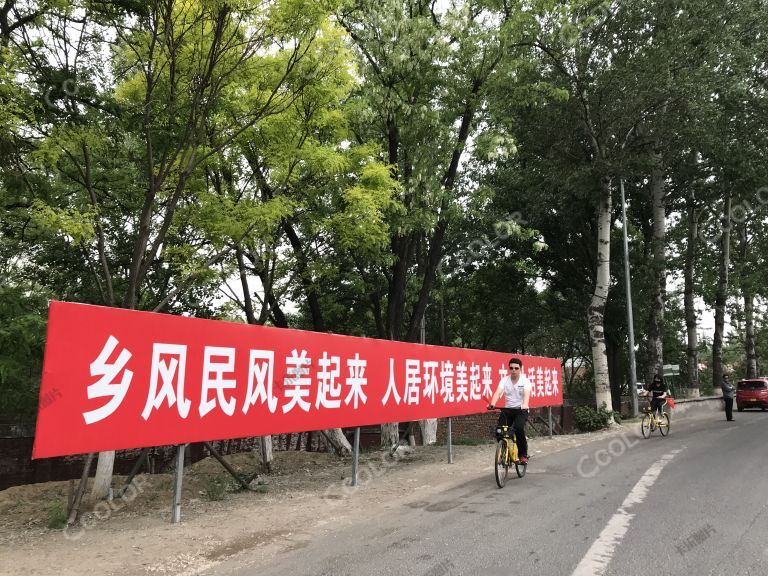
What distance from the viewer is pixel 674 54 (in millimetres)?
17438

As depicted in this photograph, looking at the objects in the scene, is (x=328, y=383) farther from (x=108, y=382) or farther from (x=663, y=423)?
(x=663, y=423)

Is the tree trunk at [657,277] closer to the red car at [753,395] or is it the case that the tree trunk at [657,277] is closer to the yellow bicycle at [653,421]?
the red car at [753,395]

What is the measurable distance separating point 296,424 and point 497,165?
19.5 metres

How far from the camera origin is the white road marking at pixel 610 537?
14.6 ft

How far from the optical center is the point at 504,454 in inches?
323

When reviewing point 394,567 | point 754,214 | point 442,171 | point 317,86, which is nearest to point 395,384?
point 394,567

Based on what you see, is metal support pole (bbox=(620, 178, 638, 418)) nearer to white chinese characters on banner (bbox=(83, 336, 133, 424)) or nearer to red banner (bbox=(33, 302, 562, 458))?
red banner (bbox=(33, 302, 562, 458))

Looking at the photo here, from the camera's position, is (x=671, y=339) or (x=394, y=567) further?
(x=671, y=339)

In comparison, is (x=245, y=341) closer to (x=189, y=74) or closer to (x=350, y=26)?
(x=189, y=74)

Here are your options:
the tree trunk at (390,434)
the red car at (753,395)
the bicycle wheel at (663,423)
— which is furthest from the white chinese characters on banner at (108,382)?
the red car at (753,395)

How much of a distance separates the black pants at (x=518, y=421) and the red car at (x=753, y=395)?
85.6ft

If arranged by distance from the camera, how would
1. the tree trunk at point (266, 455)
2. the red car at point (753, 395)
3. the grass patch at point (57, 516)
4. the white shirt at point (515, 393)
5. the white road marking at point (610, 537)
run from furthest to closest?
the red car at point (753, 395) < the tree trunk at point (266, 455) < the white shirt at point (515, 393) < the grass patch at point (57, 516) < the white road marking at point (610, 537)

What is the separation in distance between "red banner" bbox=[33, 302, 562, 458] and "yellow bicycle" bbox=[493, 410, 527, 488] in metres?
1.85

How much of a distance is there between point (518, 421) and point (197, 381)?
4961 mm
